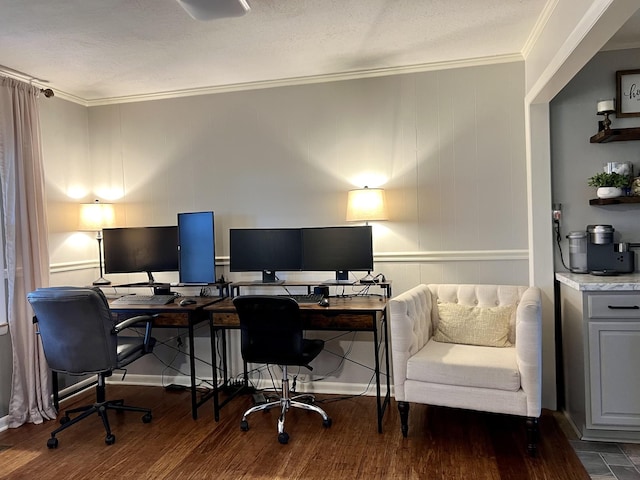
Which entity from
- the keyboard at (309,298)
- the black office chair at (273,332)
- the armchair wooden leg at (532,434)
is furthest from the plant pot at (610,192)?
the black office chair at (273,332)

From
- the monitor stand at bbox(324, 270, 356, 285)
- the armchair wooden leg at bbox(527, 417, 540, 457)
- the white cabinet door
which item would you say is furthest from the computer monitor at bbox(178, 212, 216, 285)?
the white cabinet door

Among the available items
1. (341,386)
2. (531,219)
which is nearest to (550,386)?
(531,219)

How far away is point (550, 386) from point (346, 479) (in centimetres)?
165

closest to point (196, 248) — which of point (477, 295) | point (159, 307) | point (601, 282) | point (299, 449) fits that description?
point (159, 307)

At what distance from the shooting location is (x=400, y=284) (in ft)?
11.2

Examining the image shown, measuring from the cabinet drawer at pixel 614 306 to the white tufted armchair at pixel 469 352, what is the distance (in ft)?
1.02

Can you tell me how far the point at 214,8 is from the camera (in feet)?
6.98

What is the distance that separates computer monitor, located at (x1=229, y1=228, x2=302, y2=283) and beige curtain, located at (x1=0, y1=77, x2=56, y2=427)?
1.37 metres

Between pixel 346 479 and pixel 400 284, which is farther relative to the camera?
pixel 400 284

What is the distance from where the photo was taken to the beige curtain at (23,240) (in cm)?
303

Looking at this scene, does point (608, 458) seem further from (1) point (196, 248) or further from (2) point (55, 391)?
(2) point (55, 391)

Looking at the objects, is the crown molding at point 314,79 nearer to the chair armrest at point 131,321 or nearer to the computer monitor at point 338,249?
the computer monitor at point 338,249

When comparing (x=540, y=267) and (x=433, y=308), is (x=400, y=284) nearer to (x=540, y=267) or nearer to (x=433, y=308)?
(x=433, y=308)

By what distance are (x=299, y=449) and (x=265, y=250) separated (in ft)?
4.60
